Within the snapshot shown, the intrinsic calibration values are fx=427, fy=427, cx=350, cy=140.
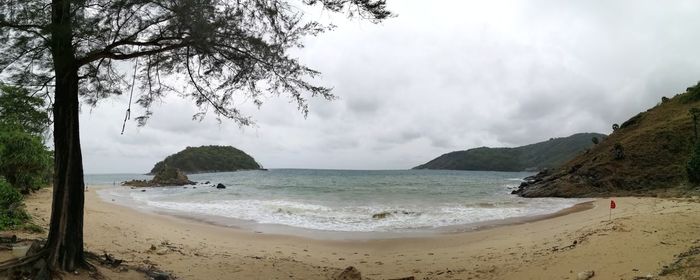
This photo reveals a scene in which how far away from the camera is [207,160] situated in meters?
129

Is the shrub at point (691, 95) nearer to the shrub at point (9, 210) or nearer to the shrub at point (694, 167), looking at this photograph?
the shrub at point (694, 167)

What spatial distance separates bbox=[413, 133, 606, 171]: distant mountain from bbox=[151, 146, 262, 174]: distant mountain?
8592 centimetres

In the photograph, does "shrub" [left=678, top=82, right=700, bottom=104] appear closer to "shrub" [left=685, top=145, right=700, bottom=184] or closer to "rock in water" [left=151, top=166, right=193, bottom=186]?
"shrub" [left=685, top=145, right=700, bottom=184]

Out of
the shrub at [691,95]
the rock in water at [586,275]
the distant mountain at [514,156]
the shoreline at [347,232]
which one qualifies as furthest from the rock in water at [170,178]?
the distant mountain at [514,156]

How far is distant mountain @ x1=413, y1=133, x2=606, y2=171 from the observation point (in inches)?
6289

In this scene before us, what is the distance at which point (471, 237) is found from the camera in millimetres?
13820

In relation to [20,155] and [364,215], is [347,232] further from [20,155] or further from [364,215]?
[20,155]

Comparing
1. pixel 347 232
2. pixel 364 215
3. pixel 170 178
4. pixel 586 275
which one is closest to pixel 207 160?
pixel 170 178

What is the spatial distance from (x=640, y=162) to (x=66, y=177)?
36.2 meters

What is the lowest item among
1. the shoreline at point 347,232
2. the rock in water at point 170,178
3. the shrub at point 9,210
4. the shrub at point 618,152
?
the shoreline at point 347,232

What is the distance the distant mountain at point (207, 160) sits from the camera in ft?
396

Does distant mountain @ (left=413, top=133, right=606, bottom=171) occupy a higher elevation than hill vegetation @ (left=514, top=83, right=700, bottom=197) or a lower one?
higher

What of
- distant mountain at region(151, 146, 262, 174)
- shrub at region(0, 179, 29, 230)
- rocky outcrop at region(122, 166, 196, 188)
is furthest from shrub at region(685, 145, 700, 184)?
distant mountain at region(151, 146, 262, 174)

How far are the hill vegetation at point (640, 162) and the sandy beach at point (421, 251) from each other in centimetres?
1926
